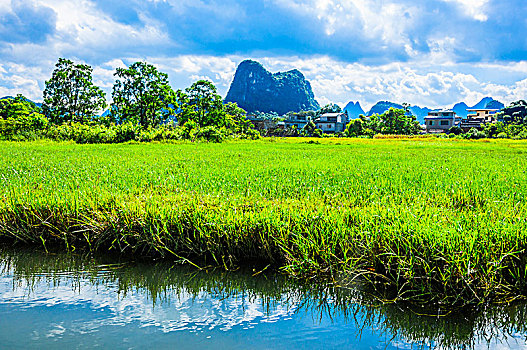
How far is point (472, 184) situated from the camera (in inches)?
237

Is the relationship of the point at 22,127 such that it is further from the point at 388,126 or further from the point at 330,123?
the point at 330,123

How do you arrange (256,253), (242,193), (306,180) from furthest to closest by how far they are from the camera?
1. (306,180)
2. (242,193)
3. (256,253)

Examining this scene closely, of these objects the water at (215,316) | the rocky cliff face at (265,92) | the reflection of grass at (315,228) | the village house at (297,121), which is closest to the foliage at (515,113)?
the village house at (297,121)

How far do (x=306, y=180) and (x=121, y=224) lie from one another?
340 centimetres

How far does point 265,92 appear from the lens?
603 ft

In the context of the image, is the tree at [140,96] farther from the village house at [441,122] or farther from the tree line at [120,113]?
the village house at [441,122]

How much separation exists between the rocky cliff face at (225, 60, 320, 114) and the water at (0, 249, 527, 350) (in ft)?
582

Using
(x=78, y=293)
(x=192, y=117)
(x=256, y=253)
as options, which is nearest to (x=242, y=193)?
(x=256, y=253)

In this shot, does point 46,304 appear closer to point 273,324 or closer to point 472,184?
point 273,324

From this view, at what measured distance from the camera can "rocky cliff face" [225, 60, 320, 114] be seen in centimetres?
18225

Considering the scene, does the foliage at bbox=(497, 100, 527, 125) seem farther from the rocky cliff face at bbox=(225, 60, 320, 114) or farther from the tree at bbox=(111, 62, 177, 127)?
the rocky cliff face at bbox=(225, 60, 320, 114)

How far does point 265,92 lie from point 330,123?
106648 mm

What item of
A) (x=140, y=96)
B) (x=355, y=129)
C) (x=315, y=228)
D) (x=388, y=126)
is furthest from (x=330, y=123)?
(x=315, y=228)

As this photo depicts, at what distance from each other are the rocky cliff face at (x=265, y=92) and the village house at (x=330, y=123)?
316ft
